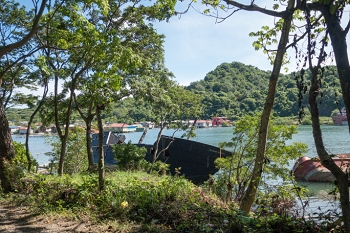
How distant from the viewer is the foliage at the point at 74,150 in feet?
50.8

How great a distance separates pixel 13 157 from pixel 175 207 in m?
3.78

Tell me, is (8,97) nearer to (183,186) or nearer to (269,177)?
(183,186)

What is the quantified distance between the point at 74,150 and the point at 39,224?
472 inches

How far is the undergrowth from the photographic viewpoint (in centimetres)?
362

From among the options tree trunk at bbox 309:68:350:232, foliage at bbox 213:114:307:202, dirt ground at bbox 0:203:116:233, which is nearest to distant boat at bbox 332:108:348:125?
tree trunk at bbox 309:68:350:232

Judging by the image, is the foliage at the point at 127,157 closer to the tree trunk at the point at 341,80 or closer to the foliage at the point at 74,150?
the foliage at the point at 74,150

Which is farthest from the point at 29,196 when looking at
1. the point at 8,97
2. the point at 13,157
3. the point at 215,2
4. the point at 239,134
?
the point at 239,134

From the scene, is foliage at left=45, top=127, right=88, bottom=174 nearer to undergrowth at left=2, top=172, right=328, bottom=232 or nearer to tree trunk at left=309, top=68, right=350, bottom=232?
undergrowth at left=2, top=172, right=328, bottom=232

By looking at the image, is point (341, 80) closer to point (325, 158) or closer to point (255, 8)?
point (325, 158)

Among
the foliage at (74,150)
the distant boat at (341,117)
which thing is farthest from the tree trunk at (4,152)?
the foliage at (74,150)

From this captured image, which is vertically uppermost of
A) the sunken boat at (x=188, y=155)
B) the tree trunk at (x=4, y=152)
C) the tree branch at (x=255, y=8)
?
the tree branch at (x=255, y=8)

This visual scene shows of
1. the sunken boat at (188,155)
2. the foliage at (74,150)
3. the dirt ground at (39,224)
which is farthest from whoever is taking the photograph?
the sunken boat at (188,155)

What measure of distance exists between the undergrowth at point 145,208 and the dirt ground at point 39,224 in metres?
0.19

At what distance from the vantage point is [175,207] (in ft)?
14.1
